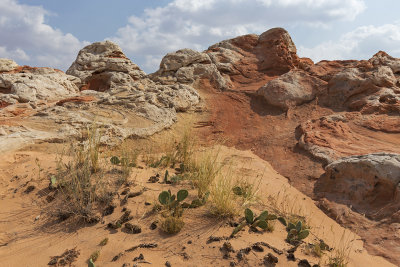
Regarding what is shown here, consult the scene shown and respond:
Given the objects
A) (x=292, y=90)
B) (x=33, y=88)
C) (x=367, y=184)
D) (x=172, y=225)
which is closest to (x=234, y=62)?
(x=292, y=90)

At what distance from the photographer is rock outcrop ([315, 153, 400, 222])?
3586 millimetres

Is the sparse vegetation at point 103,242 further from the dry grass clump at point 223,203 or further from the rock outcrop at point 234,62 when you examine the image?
the rock outcrop at point 234,62

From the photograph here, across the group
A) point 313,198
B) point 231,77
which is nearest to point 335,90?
point 231,77

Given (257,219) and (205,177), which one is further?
(205,177)

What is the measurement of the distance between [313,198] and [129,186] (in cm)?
258

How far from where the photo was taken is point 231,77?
1002 cm

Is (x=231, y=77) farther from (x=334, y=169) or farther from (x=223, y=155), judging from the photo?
(x=334, y=169)

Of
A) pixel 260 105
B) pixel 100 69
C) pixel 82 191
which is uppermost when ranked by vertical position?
pixel 100 69

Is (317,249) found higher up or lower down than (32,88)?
lower down

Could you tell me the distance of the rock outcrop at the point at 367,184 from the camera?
3.59 meters

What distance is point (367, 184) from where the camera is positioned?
385cm

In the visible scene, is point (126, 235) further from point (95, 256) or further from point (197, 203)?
point (197, 203)

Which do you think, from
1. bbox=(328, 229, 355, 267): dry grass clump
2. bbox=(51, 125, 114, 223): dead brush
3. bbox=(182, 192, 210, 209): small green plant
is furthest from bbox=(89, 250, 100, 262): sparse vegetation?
bbox=(328, 229, 355, 267): dry grass clump

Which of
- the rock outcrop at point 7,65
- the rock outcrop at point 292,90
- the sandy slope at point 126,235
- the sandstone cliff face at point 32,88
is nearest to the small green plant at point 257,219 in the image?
the sandy slope at point 126,235
